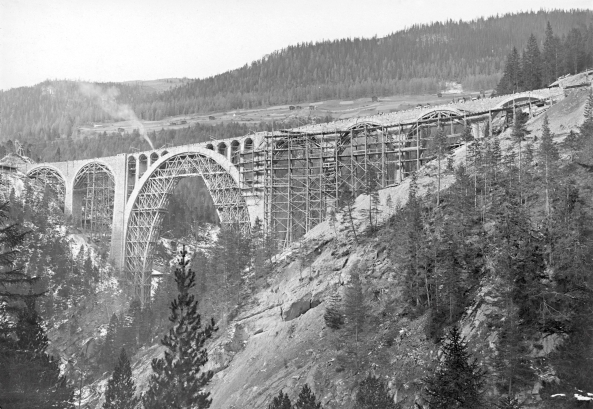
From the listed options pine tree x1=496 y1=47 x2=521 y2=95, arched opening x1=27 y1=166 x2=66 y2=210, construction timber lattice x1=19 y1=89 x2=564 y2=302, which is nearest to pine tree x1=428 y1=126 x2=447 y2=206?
construction timber lattice x1=19 y1=89 x2=564 y2=302

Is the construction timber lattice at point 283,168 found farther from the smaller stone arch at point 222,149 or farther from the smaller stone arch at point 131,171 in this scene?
the smaller stone arch at point 131,171

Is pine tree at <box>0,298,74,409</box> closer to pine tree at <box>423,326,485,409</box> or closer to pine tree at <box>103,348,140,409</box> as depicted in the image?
pine tree at <box>103,348,140,409</box>

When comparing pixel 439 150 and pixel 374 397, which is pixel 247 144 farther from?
pixel 374 397

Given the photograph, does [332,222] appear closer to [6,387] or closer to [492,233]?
[492,233]

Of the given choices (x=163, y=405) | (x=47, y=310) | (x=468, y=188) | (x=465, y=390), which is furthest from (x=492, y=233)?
(x=47, y=310)

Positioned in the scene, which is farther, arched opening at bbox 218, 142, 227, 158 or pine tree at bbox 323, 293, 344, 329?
arched opening at bbox 218, 142, 227, 158

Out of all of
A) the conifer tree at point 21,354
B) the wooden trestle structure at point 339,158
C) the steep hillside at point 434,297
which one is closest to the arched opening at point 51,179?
the wooden trestle structure at point 339,158
